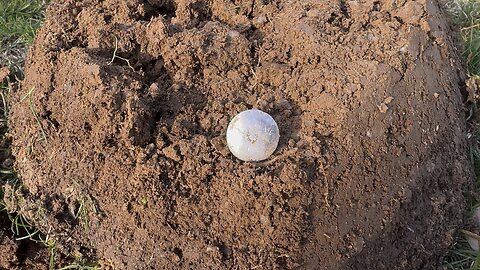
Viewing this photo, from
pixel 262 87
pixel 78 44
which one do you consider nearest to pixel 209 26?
pixel 262 87

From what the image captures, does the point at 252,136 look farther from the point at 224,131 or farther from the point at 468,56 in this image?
the point at 468,56

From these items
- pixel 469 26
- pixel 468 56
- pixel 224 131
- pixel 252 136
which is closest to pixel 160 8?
pixel 224 131

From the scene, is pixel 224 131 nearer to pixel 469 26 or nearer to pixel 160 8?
pixel 160 8

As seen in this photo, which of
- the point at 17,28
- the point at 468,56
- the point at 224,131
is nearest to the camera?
the point at 224,131

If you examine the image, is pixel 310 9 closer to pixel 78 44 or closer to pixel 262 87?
pixel 262 87

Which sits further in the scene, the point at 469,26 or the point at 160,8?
the point at 469,26

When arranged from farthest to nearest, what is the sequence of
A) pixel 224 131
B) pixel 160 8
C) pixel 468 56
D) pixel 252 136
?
pixel 468 56
pixel 160 8
pixel 224 131
pixel 252 136

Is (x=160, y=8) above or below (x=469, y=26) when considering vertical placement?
above

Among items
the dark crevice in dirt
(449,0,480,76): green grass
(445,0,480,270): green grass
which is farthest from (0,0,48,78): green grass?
(449,0,480,76): green grass

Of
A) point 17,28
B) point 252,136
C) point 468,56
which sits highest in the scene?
point 252,136
